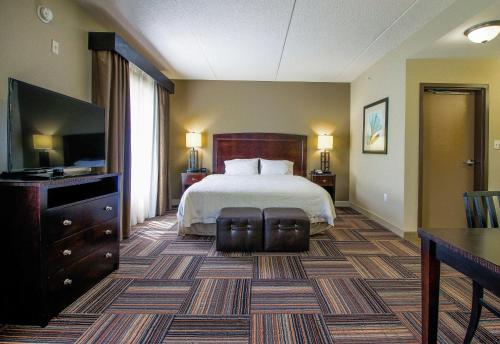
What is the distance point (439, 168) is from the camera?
3.60m

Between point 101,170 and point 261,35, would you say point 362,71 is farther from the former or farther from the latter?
point 101,170

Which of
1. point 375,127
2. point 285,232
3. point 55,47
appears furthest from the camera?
point 375,127

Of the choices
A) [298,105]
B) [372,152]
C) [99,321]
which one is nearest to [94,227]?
[99,321]

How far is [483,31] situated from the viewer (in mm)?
2537

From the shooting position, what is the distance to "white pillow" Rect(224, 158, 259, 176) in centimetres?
499

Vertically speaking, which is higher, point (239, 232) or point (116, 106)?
point (116, 106)

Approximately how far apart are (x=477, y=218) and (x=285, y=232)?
67.9 inches

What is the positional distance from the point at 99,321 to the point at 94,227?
2.45 feet

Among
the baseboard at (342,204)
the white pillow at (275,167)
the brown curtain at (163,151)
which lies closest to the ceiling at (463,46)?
the white pillow at (275,167)

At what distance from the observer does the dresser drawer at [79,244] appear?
1753mm

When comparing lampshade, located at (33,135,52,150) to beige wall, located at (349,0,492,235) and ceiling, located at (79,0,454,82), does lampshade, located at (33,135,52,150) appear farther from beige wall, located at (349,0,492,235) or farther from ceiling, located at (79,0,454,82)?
beige wall, located at (349,0,492,235)

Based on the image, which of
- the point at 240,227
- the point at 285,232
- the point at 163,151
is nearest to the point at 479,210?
the point at 285,232

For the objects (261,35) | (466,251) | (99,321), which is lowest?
(99,321)

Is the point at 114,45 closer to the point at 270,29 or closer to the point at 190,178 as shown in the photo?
the point at 270,29
